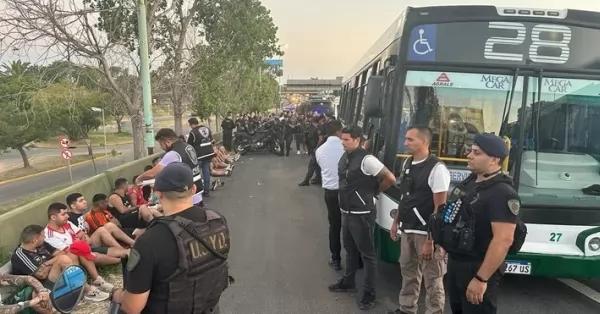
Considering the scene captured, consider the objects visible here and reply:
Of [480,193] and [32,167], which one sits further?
[32,167]

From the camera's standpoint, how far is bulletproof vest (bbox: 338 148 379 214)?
4496 mm

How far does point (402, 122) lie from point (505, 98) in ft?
3.31

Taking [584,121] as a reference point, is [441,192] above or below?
below

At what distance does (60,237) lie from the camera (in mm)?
4855

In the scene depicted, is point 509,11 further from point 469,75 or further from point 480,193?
point 480,193

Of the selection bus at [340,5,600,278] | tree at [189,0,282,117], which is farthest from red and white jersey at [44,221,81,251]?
tree at [189,0,282,117]

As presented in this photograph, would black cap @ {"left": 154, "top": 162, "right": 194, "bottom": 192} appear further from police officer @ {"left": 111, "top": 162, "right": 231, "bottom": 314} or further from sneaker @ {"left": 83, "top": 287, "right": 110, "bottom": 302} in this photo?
sneaker @ {"left": 83, "top": 287, "right": 110, "bottom": 302}

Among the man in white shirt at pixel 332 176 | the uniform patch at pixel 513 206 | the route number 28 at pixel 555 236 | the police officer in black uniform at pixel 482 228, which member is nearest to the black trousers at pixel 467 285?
the police officer in black uniform at pixel 482 228

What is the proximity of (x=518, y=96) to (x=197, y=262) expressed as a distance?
3679 millimetres

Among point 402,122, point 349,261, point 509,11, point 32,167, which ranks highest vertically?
point 509,11

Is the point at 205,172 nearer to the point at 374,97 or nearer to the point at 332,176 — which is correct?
the point at 332,176

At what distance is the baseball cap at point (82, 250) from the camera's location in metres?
5.00

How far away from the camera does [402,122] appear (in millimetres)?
4742

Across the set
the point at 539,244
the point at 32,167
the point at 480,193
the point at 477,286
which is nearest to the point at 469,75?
the point at 539,244
